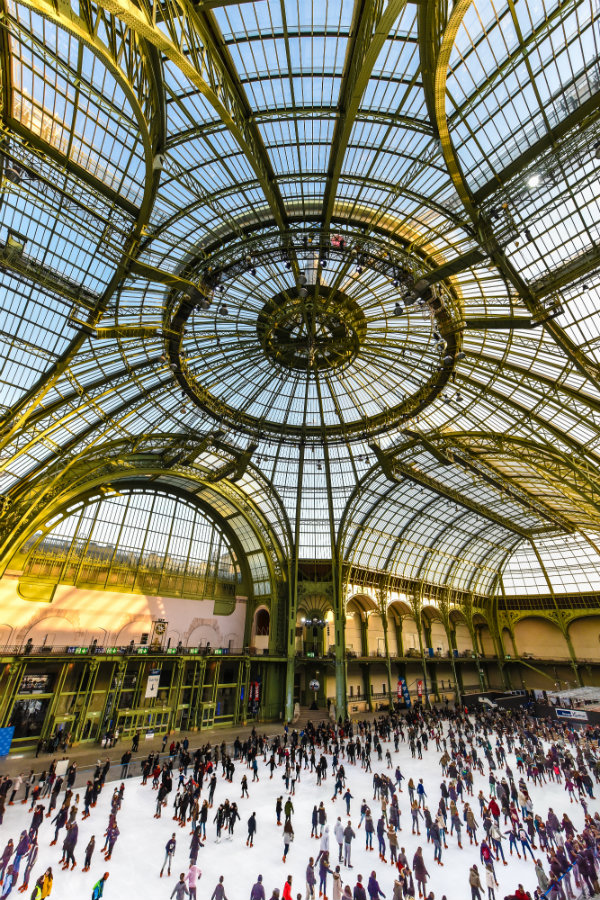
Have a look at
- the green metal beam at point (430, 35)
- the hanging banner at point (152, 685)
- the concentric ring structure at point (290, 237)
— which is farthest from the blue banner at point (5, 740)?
the green metal beam at point (430, 35)

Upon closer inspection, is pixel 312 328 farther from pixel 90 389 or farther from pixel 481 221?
pixel 90 389

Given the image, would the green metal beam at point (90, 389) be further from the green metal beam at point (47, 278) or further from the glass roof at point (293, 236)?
the green metal beam at point (47, 278)

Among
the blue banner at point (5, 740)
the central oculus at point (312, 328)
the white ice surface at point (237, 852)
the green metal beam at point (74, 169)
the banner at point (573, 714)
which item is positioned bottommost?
the white ice surface at point (237, 852)

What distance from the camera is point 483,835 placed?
723 inches

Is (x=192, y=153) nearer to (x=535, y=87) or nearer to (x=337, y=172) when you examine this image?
(x=337, y=172)

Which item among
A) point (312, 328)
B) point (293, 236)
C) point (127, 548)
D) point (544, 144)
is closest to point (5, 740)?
point (127, 548)

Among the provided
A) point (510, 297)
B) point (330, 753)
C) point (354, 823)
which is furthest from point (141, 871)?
point (510, 297)

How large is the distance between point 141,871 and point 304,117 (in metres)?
30.9

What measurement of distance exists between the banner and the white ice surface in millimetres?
21701

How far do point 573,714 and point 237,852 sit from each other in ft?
132

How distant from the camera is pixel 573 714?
41.2 meters

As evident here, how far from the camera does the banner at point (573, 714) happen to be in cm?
4034

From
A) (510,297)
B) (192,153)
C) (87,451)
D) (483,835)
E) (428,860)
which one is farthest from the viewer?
(87,451)

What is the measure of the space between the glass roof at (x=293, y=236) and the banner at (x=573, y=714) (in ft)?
74.1
